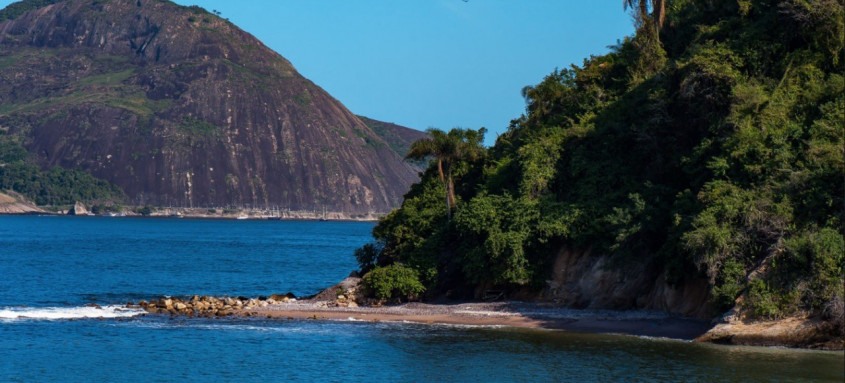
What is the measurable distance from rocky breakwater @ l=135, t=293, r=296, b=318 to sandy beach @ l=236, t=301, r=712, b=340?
97cm

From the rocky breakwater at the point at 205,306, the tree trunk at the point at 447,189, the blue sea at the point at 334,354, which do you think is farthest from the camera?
the tree trunk at the point at 447,189

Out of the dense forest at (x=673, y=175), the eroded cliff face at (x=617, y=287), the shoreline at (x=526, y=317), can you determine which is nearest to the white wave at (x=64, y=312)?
the shoreline at (x=526, y=317)

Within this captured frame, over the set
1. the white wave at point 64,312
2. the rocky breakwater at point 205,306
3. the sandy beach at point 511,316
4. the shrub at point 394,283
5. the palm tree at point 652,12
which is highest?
the palm tree at point 652,12

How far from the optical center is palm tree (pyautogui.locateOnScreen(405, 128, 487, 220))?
184 ft

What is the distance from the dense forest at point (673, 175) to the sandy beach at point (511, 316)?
1.61 m

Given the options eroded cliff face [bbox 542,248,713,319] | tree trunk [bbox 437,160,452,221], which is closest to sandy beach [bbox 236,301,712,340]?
eroded cliff face [bbox 542,248,713,319]

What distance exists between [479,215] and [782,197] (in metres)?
14.4

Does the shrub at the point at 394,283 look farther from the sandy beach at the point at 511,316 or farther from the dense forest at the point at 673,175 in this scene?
the sandy beach at the point at 511,316

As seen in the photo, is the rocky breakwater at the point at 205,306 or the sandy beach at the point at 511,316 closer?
the sandy beach at the point at 511,316

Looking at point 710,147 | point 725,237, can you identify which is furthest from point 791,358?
point 710,147

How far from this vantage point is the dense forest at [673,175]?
3912cm

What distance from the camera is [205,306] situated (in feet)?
171

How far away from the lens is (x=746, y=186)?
41938mm

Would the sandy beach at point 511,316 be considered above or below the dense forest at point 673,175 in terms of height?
below
